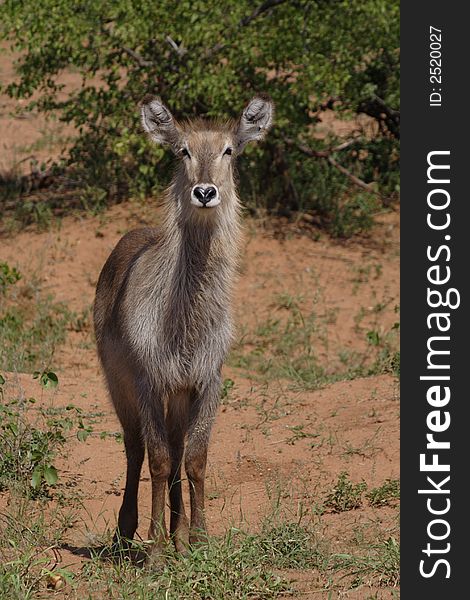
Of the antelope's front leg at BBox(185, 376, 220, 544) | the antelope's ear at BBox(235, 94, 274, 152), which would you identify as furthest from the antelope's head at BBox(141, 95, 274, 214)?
the antelope's front leg at BBox(185, 376, 220, 544)

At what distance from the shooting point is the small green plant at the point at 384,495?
6527 millimetres

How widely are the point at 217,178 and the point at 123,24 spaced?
17.8 feet

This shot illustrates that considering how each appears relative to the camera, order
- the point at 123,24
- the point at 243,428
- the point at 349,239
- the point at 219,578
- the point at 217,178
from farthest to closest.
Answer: the point at 349,239 → the point at 123,24 → the point at 243,428 → the point at 217,178 → the point at 219,578

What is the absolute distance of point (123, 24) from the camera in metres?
10.8

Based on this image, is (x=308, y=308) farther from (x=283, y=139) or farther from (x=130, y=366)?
(x=130, y=366)

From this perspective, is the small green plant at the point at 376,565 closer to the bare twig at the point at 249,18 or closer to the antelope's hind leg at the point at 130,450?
the antelope's hind leg at the point at 130,450

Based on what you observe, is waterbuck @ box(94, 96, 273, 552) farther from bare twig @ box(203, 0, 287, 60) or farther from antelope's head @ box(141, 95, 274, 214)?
bare twig @ box(203, 0, 287, 60)

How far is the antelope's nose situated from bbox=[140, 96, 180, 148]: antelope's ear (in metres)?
0.67

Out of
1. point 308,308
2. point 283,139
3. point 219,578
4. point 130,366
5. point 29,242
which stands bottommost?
point 219,578

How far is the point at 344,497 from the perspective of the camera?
6.60 m

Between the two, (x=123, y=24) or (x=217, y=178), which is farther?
(x=123, y=24)

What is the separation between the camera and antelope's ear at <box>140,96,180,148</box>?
623 centimetres

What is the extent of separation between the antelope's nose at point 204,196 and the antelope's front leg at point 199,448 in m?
0.98

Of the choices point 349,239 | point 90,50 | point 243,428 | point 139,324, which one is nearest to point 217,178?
point 139,324
